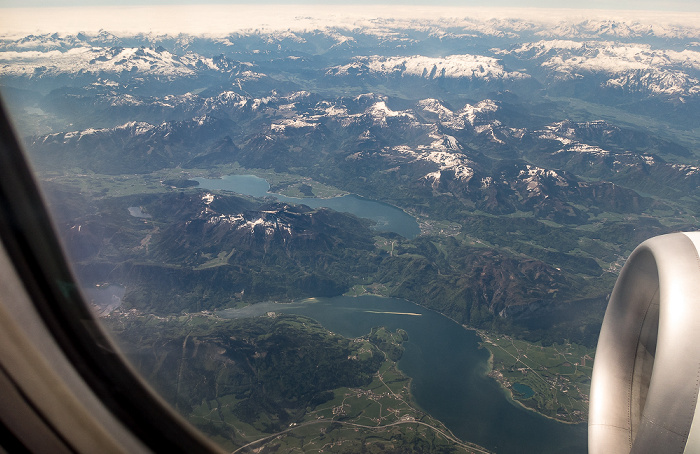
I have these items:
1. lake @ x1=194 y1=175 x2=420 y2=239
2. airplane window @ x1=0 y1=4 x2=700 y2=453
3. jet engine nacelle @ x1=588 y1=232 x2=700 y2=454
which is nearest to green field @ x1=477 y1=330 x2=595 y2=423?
airplane window @ x1=0 y1=4 x2=700 y2=453

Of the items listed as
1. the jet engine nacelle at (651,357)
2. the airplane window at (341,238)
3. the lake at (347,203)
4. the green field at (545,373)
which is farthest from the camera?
the lake at (347,203)

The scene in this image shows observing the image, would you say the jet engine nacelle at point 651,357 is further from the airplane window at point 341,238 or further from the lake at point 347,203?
the lake at point 347,203

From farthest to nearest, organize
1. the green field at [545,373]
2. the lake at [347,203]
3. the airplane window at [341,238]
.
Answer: the lake at [347,203] < the green field at [545,373] < the airplane window at [341,238]

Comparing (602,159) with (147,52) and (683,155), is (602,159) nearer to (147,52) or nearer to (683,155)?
(683,155)

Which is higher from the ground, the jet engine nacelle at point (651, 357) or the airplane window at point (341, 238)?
the jet engine nacelle at point (651, 357)

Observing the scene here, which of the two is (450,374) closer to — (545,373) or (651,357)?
(545,373)

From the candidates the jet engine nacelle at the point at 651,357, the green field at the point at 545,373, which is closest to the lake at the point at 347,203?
the green field at the point at 545,373
